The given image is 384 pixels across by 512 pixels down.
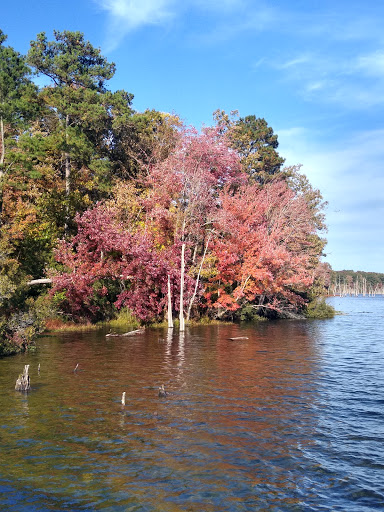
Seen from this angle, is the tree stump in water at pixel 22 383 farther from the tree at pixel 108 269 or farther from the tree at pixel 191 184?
the tree at pixel 191 184

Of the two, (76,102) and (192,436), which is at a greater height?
(76,102)

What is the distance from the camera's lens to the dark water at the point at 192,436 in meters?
7.95

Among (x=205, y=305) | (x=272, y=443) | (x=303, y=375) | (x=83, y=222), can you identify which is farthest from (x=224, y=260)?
(x=272, y=443)

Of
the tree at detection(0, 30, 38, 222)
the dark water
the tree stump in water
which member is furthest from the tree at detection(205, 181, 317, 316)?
the tree stump in water

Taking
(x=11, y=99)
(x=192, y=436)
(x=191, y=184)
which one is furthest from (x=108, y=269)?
(x=192, y=436)

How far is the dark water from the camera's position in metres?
7.95

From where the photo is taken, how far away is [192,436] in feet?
35.8

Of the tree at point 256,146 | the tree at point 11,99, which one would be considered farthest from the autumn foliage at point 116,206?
the tree at point 256,146

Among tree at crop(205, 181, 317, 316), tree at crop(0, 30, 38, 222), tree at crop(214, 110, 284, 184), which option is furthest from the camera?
tree at crop(214, 110, 284, 184)

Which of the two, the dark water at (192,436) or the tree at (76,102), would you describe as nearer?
the dark water at (192,436)

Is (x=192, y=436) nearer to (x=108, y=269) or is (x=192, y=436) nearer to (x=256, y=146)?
(x=108, y=269)

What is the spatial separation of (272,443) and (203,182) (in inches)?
1234

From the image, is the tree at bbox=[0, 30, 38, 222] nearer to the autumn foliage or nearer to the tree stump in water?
the autumn foliage

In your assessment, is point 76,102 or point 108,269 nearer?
point 108,269
